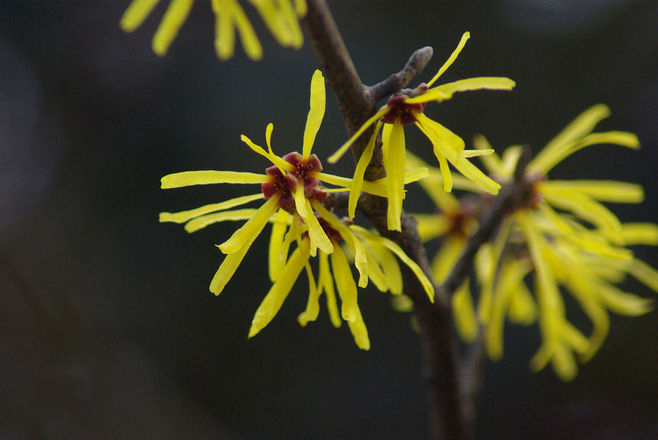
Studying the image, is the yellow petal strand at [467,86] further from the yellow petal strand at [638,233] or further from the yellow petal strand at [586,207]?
the yellow petal strand at [638,233]

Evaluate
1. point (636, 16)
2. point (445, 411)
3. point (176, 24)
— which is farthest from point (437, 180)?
point (636, 16)

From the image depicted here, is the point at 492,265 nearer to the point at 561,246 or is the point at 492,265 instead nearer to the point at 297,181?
the point at 561,246

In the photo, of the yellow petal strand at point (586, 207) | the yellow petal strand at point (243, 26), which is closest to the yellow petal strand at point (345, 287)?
the yellow petal strand at point (243, 26)

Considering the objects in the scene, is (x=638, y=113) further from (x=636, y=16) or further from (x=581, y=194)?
(x=581, y=194)

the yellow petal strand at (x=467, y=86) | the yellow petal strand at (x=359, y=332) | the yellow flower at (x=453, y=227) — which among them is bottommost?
the yellow petal strand at (x=359, y=332)

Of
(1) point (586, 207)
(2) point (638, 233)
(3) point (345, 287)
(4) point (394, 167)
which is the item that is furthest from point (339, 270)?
(2) point (638, 233)

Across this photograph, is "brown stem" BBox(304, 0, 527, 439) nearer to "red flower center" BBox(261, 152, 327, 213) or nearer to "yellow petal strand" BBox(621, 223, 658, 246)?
"red flower center" BBox(261, 152, 327, 213)

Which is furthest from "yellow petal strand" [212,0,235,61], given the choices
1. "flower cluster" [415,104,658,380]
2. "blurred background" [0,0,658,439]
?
"blurred background" [0,0,658,439]
